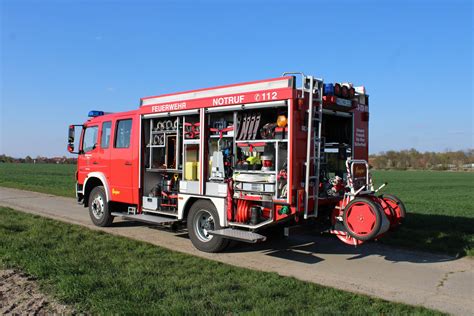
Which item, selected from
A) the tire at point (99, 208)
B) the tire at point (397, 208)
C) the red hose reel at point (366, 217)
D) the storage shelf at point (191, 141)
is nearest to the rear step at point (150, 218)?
the tire at point (99, 208)

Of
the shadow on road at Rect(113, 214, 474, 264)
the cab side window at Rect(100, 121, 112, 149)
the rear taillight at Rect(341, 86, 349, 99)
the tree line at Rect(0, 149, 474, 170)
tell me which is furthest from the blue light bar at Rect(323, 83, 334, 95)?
the tree line at Rect(0, 149, 474, 170)

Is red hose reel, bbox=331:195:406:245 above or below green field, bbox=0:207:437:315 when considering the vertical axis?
above

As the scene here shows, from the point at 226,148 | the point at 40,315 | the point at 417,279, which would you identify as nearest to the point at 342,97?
the point at 226,148

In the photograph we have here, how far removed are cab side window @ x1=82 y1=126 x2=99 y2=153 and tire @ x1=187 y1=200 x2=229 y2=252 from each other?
13.7 ft

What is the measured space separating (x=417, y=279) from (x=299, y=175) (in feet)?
7.60

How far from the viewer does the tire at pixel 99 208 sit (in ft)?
35.5

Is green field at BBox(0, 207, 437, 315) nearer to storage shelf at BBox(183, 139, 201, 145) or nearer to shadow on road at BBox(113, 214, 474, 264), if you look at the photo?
shadow on road at BBox(113, 214, 474, 264)

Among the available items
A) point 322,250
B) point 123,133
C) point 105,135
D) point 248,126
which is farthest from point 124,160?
point 322,250

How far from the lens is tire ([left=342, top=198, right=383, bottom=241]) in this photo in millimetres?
6703

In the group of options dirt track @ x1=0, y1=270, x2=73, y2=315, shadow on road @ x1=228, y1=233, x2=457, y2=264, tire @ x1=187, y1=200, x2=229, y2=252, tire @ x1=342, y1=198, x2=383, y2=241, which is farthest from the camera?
tire @ x1=187, y1=200, x2=229, y2=252

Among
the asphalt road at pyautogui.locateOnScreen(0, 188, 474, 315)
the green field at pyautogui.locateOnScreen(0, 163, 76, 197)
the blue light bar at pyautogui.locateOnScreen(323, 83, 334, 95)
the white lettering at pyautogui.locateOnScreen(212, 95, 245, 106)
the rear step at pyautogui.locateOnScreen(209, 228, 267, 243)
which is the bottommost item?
the asphalt road at pyautogui.locateOnScreen(0, 188, 474, 315)

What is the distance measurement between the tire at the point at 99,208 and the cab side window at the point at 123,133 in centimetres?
138

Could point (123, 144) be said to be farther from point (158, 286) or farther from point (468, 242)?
point (468, 242)

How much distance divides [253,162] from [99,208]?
5.20 m
